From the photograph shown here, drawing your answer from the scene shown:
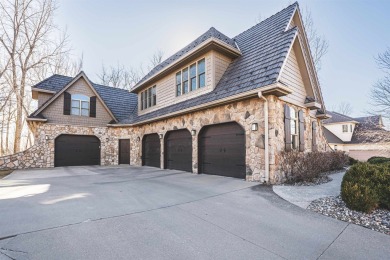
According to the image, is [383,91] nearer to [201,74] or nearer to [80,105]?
[201,74]

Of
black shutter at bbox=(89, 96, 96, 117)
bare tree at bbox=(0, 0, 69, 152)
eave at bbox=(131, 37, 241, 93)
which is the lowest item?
black shutter at bbox=(89, 96, 96, 117)

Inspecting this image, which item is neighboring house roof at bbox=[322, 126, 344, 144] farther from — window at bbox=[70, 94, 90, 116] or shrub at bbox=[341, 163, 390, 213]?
window at bbox=[70, 94, 90, 116]

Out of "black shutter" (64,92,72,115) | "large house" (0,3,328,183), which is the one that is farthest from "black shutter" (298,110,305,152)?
"black shutter" (64,92,72,115)

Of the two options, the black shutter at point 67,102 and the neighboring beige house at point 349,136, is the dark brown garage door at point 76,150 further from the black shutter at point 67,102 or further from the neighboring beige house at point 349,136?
the neighboring beige house at point 349,136

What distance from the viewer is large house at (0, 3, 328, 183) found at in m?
6.91

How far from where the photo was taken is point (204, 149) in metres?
9.11

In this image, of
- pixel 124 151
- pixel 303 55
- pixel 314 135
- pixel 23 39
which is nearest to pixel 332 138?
pixel 314 135

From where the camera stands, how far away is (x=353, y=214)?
12.8 ft

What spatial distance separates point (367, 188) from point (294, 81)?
5.70 meters

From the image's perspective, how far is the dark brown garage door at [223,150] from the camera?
7.46 m

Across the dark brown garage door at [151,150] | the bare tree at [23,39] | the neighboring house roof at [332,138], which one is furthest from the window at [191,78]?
the neighboring house roof at [332,138]

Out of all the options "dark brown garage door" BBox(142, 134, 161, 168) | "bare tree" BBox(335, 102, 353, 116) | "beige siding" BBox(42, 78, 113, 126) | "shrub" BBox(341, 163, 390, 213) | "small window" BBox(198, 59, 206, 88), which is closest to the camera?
"shrub" BBox(341, 163, 390, 213)

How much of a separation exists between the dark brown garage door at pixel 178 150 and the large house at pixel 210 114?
53 mm

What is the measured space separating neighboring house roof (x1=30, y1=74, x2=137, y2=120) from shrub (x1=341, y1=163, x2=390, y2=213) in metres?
15.3
